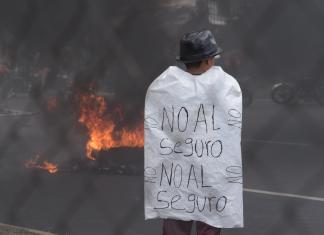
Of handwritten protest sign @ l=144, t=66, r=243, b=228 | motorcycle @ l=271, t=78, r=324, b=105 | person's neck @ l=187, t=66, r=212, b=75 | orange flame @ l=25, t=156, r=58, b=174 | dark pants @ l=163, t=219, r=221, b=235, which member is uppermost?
person's neck @ l=187, t=66, r=212, b=75

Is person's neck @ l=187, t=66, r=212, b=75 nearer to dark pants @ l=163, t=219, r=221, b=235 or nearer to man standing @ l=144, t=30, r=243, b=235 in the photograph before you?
man standing @ l=144, t=30, r=243, b=235

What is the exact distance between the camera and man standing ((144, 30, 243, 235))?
1.92m

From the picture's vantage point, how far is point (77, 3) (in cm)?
385

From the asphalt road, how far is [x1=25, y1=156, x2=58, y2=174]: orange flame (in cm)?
9

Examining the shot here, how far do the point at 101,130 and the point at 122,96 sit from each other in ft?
1.55

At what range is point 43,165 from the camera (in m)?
6.39

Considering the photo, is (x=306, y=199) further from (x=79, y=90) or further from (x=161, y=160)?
(x=161, y=160)

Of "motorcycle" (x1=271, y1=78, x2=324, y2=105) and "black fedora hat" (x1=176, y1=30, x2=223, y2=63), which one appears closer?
"black fedora hat" (x1=176, y1=30, x2=223, y2=63)

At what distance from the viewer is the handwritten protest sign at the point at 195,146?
1920mm

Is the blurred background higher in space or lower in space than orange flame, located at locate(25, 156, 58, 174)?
higher

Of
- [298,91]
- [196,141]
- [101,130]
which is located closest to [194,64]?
[196,141]

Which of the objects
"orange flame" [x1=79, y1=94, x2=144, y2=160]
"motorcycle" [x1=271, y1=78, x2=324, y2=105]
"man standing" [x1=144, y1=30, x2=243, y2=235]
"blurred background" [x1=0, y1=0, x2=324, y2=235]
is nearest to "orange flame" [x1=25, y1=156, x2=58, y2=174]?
"blurred background" [x1=0, y1=0, x2=324, y2=235]

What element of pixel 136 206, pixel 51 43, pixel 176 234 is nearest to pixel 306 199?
pixel 136 206

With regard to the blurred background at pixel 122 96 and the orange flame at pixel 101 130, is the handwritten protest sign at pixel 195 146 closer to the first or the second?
the blurred background at pixel 122 96
